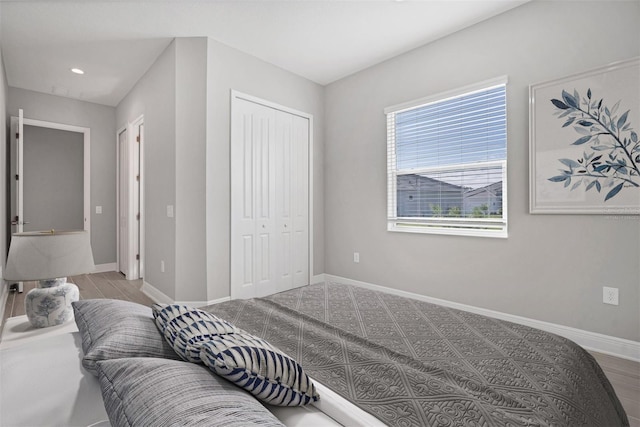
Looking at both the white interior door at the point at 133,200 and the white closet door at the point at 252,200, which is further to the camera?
the white interior door at the point at 133,200

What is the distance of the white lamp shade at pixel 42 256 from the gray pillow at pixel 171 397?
87 cm

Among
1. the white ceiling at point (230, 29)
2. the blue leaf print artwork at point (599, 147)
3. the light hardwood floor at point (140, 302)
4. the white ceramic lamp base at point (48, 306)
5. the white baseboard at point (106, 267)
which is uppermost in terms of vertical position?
the white ceiling at point (230, 29)

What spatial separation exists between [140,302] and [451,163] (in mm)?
3722

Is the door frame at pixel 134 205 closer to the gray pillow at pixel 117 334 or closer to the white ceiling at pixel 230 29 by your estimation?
the white ceiling at pixel 230 29

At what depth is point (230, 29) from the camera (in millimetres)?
3111

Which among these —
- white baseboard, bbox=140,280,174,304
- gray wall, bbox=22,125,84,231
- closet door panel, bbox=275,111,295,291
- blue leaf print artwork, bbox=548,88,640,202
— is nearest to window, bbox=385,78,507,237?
blue leaf print artwork, bbox=548,88,640,202

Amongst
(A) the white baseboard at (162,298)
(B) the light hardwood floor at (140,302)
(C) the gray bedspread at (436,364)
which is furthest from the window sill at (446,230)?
(A) the white baseboard at (162,298)

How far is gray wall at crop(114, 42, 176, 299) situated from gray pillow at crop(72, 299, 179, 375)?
2.28 m

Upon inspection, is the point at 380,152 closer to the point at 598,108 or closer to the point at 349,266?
the point at 349,266

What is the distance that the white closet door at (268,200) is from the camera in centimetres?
352

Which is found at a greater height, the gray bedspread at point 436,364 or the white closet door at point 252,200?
the white closet door at point 252,200

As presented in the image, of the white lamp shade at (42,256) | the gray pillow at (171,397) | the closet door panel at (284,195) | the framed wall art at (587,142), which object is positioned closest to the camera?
the gray pillow at (171,397)

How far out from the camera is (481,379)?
979mm

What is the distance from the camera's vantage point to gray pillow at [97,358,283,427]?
60 centimetres
